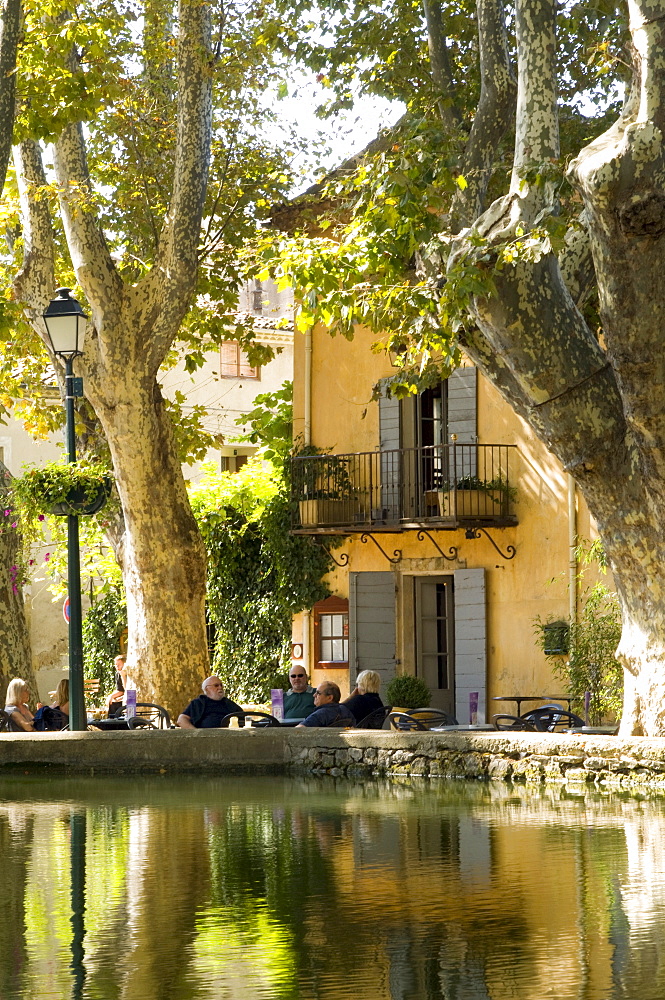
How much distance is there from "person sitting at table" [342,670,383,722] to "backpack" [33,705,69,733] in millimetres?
3314

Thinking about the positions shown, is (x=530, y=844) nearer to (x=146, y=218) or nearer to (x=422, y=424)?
(x=146, y=218)

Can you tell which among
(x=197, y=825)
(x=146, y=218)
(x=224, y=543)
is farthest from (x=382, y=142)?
(x=197, y=825)

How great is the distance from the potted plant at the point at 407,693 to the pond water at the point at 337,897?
9.72 meters

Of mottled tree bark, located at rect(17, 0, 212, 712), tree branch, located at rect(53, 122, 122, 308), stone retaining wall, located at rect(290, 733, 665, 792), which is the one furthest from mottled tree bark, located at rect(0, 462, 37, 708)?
stone retaining wall, located at rect(290, 733, 665, 792)

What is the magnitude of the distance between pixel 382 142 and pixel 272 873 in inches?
599

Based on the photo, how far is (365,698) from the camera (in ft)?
49.1

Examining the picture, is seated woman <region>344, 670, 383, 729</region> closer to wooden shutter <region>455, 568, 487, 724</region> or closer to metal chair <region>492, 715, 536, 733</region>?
metal chair <region>492, 715, 536, 733</region>

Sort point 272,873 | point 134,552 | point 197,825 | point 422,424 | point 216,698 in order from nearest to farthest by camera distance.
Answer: point 272,873 → point 197,825 → point 216,698 → point 134,552 → point 422,424

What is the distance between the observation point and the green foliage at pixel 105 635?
89.2 ft

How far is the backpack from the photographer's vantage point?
1602 cm

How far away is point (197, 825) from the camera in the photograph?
10.2 m

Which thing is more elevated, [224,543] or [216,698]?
[224,543]

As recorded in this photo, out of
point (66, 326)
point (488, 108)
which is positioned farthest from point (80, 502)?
point (488, 108)

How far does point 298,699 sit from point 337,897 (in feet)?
30.1
